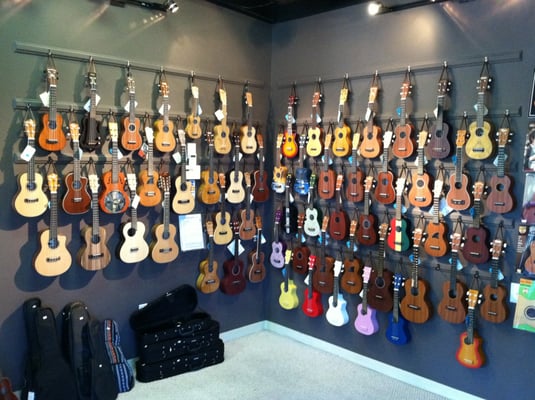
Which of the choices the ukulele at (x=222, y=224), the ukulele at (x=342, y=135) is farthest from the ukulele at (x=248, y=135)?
the ukulele at (x=342, y=135)

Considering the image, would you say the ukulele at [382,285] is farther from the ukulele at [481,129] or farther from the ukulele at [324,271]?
the ukulele at [481,129]

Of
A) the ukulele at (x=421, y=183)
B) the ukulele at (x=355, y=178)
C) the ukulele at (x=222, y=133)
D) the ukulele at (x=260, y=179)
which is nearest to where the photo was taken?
the ukulele at (x=421, y=183)

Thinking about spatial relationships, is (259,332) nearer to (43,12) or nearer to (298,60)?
(298,60)

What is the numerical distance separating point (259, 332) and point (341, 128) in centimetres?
198

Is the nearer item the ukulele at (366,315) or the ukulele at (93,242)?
the ukulele at (93,242)

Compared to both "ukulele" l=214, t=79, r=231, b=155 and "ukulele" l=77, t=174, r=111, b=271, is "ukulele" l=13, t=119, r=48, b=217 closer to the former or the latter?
"ukulele" l=77, t=174, r=111, b=271

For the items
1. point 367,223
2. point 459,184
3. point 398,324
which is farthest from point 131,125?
point 398,324

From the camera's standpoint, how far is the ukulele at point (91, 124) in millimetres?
2906

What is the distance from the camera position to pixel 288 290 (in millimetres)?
3930

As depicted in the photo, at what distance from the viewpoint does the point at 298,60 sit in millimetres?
3865

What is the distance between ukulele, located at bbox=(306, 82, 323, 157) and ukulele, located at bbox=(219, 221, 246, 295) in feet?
2.84

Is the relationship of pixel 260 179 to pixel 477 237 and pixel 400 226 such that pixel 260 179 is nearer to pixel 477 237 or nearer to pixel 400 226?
pixel 400 226

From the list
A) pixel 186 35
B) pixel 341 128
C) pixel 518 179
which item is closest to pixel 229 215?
pixel 341 128

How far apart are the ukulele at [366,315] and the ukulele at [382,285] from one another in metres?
0.05
